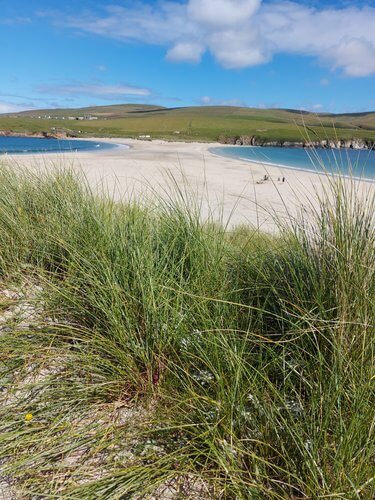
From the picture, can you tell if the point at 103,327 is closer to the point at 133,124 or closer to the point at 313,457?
the point at 313,457

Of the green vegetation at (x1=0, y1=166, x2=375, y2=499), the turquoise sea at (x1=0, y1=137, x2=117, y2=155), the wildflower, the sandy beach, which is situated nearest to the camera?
the green vegetation at (x1=0, y1=166, x2=375, y2=499)

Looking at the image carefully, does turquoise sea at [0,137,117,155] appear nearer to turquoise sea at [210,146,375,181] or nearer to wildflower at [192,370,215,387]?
turquoise sea at [210,146,375,181]

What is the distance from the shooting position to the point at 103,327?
195cm

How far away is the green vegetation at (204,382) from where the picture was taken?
1210 millimetres

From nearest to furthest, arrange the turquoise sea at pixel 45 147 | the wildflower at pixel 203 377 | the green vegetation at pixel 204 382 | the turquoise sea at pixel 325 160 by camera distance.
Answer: the green vegetation at pixel 204 382
the wildflower at pixel 203 377
the turquoise sea at pixel 325 160
the turquoise sea at pixel 45 147

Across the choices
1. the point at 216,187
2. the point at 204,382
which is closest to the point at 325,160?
the point at 216,187

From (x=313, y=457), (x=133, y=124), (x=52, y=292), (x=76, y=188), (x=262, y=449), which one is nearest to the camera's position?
(x=313, y=457)

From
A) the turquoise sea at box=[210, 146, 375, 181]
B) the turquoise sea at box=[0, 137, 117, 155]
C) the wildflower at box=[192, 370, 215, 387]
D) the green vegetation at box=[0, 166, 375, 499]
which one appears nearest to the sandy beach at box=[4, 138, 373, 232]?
the turquoise sea at box=[210, 146, 375, 181]

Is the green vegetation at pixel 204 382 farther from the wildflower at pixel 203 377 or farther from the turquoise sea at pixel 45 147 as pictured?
the turquoise sea at pixel 45 147

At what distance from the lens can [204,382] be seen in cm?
161

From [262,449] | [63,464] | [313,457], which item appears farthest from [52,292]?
[313,457]

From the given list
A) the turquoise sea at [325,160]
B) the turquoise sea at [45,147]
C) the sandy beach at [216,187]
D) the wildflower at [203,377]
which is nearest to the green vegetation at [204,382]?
the wildflower at [203,377]

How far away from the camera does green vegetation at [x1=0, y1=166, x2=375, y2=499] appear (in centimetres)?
121

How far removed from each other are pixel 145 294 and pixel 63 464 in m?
0.78
